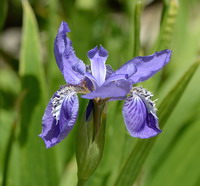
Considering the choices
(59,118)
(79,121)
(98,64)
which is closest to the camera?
(59,118)

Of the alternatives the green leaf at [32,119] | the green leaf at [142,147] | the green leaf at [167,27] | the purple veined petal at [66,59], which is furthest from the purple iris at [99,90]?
the green leaf at [32,119]

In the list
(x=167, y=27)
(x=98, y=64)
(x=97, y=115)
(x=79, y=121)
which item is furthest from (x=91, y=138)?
(x=79, y=121)

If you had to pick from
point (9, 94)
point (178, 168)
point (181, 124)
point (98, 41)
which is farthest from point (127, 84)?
point (9, 94)

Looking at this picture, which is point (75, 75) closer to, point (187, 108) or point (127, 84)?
point (127, 84)

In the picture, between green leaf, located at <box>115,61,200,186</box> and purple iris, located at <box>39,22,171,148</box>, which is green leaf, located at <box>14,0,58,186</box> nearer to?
green leaf, located at <box>115,61,200,186</box>

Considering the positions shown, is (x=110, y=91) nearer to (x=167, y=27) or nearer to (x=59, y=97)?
(x=59, y=97)

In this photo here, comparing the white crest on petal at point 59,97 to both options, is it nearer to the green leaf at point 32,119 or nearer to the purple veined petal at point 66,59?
the purple veined petal at point 66,59

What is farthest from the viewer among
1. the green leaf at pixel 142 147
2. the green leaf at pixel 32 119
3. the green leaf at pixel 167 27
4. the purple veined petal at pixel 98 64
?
the green leaf at pixel 32 119
